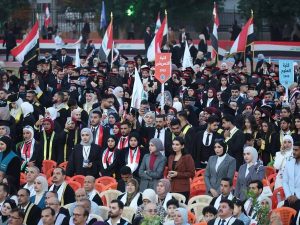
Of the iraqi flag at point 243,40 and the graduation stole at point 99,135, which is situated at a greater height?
the iraqi flag at point 243,40

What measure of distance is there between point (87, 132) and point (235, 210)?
193 inches

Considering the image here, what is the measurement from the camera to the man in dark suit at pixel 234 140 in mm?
22203

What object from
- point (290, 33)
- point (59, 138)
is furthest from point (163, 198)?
point (290, 33)

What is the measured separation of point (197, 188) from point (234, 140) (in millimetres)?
1575

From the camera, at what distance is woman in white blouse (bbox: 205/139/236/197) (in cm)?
2019

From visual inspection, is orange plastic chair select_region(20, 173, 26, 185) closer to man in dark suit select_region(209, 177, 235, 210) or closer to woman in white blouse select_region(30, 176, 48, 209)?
woman in white blouse select_region(30, 176, 48, 209)

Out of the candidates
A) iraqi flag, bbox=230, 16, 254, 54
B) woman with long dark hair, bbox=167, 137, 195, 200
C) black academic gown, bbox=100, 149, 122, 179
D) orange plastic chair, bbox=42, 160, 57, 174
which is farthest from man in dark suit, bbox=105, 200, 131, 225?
iraqi flag, bbox=230, 16, 254, 54

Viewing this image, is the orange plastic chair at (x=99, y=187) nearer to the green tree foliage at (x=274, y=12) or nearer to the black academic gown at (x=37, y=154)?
the black academic gown at (x=37, y=154)

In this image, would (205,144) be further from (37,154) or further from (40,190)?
(40,190)

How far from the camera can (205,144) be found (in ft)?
73.2

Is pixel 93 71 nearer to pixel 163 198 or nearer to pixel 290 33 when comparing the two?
pixel 163 198

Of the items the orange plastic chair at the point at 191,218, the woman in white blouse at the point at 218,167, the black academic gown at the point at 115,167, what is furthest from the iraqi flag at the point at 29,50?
the orange plastic chair at the point at 191,218

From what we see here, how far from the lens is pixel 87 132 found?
2186cm

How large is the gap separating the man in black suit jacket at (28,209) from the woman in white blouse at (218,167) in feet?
9.38
